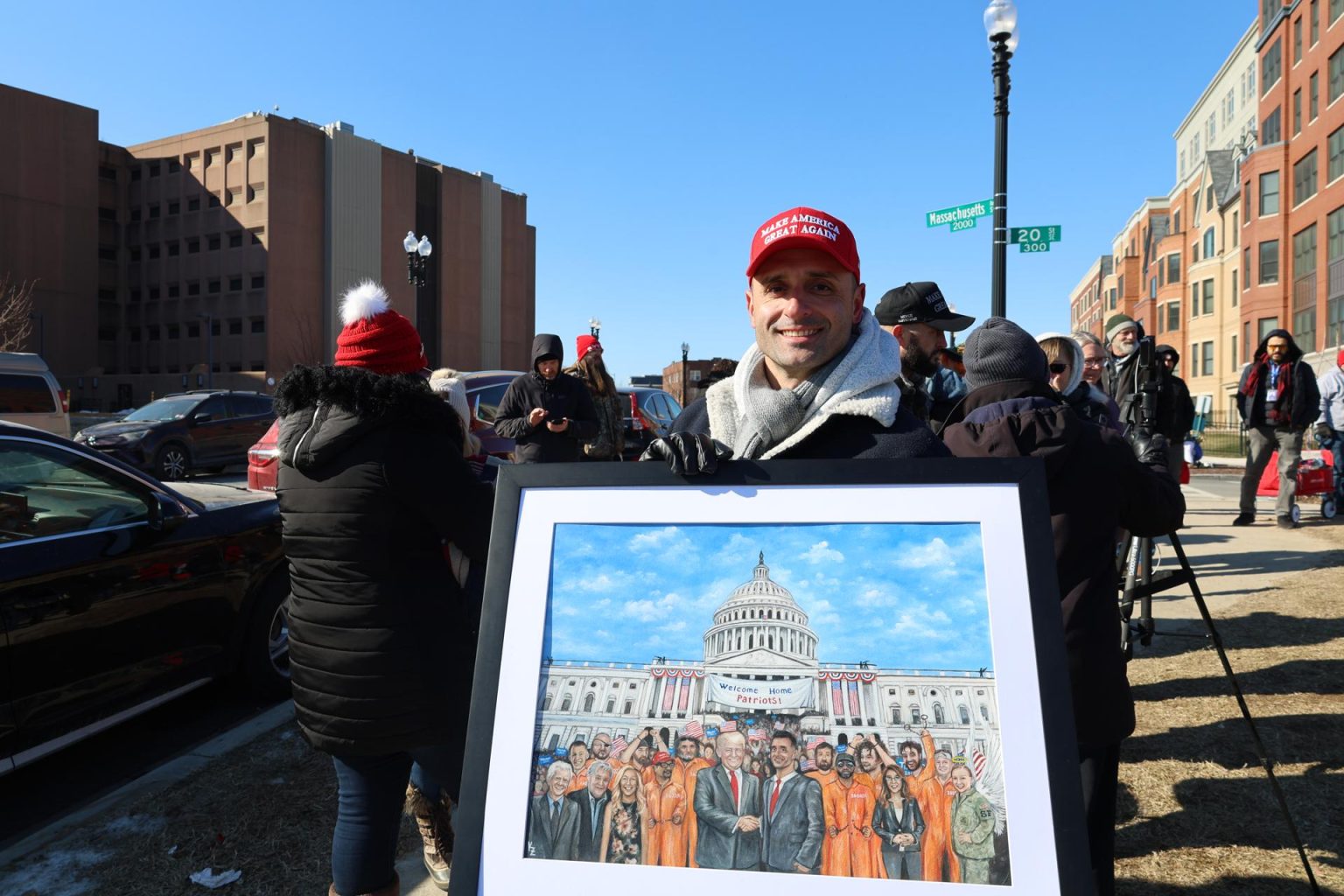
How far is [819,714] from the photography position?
121 centimetres

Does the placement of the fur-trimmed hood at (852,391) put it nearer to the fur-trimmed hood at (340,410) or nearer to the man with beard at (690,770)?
the man with beard at (690,770)

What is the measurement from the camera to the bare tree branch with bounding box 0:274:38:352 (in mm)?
42056

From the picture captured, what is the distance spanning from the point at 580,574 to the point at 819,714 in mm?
431

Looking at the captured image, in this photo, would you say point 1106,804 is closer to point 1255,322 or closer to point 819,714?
point 819,714

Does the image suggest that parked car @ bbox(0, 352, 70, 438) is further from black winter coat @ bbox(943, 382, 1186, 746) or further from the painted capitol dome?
the painted capitol dome

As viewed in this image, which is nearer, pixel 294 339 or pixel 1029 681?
pixel 1029 681

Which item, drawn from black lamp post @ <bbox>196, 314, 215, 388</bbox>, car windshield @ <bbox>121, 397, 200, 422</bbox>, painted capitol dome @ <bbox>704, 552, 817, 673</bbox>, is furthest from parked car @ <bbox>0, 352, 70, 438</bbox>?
black lamp post @ <bbox>196, 314, 215, 388</bbox>

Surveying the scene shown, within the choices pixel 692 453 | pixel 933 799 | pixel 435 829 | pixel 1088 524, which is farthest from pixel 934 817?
pixel 435 829

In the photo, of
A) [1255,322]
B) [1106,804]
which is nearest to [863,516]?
[1106,804]

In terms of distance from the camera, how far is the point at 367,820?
7.18 feet

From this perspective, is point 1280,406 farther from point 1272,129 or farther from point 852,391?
point 1272,129

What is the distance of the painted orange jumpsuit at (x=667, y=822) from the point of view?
1191 millimetres

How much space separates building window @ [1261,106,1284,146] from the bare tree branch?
2226 inches

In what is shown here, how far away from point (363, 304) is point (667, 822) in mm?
1822
